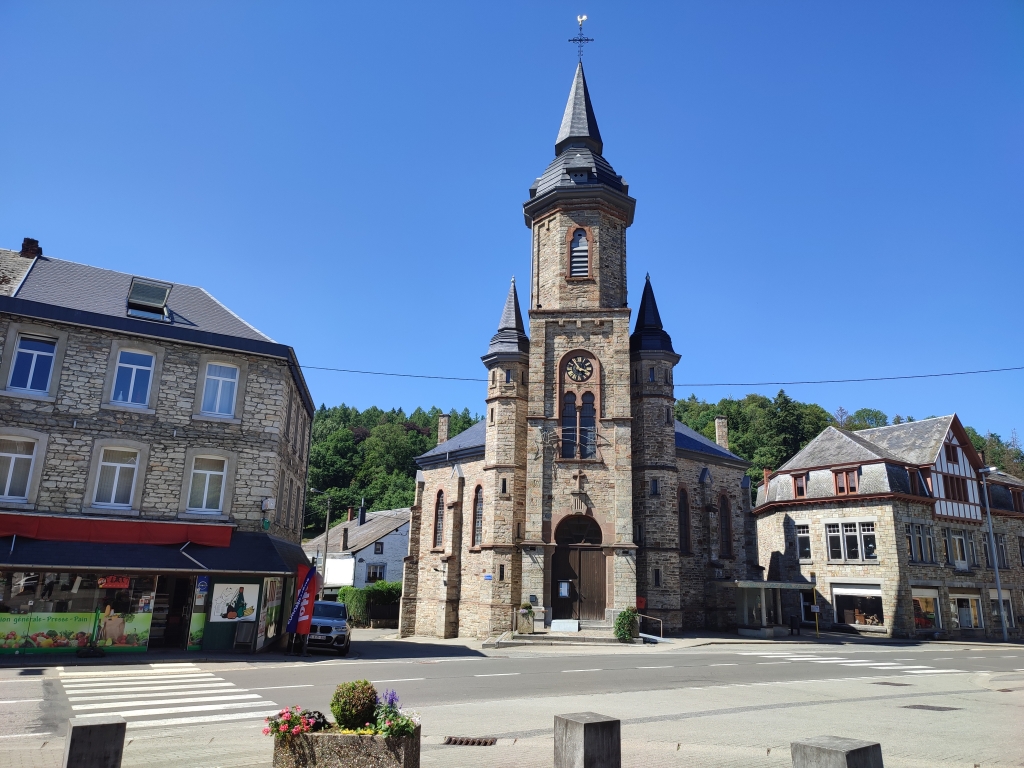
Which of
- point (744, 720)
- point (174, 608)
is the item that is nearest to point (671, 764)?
point (744, 720)

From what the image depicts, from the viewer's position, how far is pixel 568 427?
30.7 meters

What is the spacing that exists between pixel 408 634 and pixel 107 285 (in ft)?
72.8

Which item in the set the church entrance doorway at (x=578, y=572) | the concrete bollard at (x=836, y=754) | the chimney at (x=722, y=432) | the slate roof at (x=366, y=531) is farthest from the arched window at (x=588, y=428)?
the concrete bollard at (x=836, y=754)

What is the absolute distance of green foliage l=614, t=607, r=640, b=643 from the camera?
2645 cm

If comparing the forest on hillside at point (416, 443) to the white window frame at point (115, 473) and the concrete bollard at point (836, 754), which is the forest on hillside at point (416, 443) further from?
the concrete bollard at point (836, 754)

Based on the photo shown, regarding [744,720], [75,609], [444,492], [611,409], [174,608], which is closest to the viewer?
[744,720]

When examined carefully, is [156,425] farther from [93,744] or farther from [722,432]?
[722,432]

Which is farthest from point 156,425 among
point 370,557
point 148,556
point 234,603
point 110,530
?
point 370,557

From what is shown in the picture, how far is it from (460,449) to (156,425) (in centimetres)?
1755

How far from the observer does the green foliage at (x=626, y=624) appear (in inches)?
1041

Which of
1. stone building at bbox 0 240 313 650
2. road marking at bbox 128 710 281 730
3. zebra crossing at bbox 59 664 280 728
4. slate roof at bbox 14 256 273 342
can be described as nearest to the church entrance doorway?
stone building at bbox 0 240 313 650

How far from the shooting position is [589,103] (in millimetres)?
37562

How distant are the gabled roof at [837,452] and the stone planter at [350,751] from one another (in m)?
36.5

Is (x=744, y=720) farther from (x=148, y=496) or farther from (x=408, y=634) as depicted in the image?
(x=408, y=634)
